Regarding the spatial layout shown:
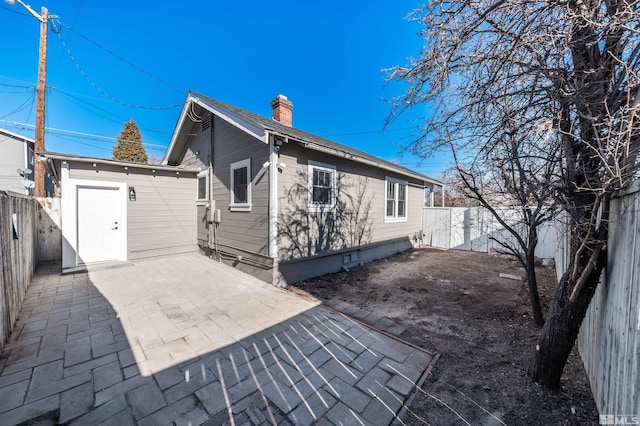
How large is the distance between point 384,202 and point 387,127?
553cm

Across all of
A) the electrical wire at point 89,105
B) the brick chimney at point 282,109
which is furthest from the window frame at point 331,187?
the electrical wire at point 89,105

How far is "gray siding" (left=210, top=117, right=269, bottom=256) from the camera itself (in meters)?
5.37

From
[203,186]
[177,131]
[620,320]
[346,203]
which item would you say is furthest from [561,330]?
[177,131]

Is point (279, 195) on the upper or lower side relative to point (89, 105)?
lower

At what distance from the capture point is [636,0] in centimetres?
156

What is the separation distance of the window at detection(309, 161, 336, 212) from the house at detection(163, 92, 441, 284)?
0.02 m

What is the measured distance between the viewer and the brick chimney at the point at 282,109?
8.63 metres

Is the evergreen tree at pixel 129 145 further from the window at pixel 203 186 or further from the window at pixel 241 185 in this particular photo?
the window at pixel 241 185

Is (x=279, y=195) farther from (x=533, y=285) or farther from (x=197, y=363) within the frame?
(x=533, y=285)

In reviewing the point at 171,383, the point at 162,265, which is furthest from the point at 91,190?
the point at 171,383

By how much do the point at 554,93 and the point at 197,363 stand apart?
13.5 ft

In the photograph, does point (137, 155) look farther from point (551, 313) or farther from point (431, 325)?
point (551, 313)

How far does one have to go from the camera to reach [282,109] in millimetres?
8664

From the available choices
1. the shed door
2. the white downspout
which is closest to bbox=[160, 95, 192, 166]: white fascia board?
the shed door
